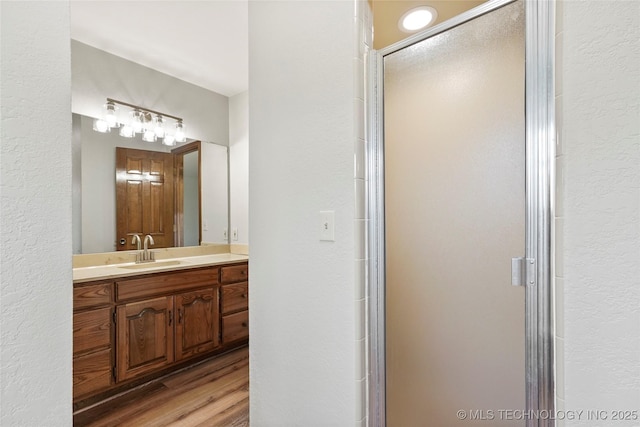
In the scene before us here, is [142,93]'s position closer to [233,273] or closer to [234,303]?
[233,273]

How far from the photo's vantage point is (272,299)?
57.7 inches

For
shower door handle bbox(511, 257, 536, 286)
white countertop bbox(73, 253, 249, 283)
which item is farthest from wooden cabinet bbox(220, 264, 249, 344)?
shower door handle bbox(511, 257, 536, 286)

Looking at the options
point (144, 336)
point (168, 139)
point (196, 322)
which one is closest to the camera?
point (144, 336)

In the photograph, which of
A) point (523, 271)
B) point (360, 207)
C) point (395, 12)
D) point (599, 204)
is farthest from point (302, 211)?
point (395, 12)

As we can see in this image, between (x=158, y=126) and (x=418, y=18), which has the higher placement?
(x=418, y=18)

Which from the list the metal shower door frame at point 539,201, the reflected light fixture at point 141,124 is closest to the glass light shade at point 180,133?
the reflected light fixture at point 141,124

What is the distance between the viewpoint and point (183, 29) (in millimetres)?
2258

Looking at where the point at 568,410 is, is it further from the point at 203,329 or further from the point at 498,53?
the point at 203,329

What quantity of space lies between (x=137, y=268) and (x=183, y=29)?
5.92ft

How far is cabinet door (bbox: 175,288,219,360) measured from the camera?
241 centimetres

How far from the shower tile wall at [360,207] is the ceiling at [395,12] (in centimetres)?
38

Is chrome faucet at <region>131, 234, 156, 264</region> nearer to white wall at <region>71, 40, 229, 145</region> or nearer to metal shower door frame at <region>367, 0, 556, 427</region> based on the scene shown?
white wall at <region>71, 40, 229, 145</region>

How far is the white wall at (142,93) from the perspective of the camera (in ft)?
7.87

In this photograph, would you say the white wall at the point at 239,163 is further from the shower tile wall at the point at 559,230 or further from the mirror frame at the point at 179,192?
the shower tile wall at the point at 559,230
